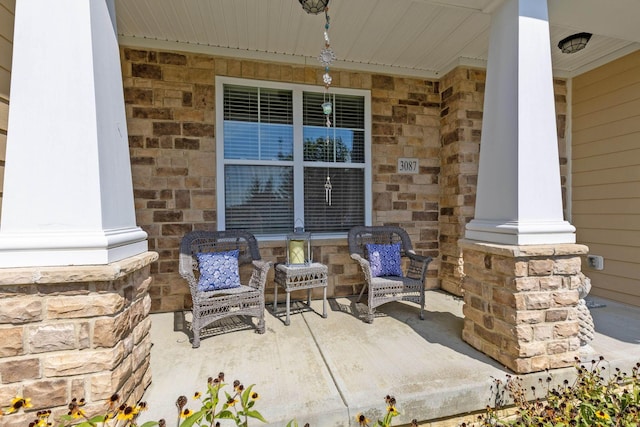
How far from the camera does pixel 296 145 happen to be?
353 cm

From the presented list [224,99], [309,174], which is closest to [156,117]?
[224,99]

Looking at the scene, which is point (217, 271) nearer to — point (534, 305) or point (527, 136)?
point (534, 305)

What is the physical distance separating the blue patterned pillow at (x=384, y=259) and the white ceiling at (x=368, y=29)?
2.17 m

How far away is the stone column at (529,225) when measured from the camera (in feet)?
6.19

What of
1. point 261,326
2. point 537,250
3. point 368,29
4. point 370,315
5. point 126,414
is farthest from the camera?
point 368,29

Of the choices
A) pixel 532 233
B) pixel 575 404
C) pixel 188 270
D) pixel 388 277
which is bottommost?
pixel 575 404

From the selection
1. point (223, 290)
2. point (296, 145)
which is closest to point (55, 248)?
point (223, 290)

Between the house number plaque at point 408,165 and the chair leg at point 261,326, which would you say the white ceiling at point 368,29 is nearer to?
the house number plaque at point 408,165

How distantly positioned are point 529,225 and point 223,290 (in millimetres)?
2404

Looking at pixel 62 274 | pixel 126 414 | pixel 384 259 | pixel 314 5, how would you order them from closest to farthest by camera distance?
pixel 126 414
pixel 62 274
pixel 314 5
pixel 384 259

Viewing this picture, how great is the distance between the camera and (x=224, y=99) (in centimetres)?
335

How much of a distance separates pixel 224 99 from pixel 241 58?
48cm

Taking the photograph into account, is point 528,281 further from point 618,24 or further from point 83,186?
point 83,186

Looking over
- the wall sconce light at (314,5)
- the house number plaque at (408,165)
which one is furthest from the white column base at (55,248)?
the house number plaque at (408,165)
